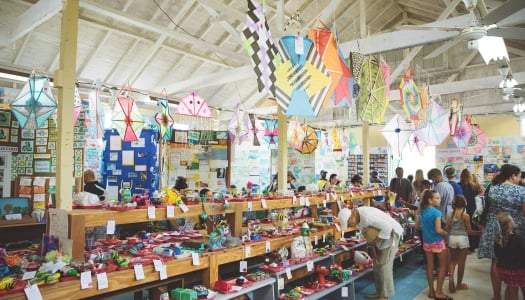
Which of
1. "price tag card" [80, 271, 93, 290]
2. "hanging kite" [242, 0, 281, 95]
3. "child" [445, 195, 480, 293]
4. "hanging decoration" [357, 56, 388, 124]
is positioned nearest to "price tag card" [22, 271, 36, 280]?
"price tag card" [80, 271, 93, 290]

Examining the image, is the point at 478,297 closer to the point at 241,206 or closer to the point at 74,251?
the point at 241,206

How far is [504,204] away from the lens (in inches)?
176

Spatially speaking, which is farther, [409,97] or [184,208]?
[409,97]

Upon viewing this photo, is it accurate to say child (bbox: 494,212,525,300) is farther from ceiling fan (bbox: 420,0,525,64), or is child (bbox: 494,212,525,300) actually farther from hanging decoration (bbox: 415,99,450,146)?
hanging decoration (bbox: 415,99,450,146)

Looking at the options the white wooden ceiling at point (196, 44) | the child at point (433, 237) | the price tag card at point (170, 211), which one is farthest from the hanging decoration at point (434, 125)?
the price tag card at point (170, 211)

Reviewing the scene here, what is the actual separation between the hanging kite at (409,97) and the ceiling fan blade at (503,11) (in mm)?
2343

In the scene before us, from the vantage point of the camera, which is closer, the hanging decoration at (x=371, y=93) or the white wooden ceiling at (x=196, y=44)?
the hanging decoration at (x=371, y=93)

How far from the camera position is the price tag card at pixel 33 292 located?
7.46ft

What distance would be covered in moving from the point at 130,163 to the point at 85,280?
5.63 metres

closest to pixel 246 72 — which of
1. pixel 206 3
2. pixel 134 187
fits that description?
pixel 206 3

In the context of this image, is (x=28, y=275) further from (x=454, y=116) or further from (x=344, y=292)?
(x=454, y=116)

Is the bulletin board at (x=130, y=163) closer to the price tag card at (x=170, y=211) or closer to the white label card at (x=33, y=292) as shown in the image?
the price tag card at (x=170, y=211)

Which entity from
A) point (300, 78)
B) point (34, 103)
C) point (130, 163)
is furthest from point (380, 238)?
point (130, 163)

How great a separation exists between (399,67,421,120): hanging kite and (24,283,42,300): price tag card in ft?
17.9
